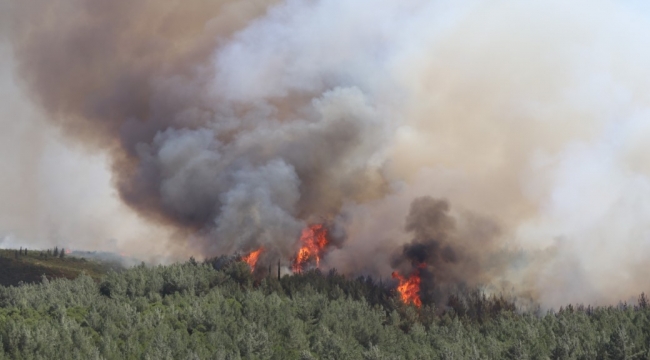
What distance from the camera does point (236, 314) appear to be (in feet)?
488

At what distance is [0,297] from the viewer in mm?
157500

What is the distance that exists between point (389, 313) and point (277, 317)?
38124 millimetres

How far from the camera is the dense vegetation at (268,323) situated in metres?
125

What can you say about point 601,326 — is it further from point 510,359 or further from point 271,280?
point 271,280

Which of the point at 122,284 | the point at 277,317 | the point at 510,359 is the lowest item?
the point at 510,359

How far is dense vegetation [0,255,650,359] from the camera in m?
125

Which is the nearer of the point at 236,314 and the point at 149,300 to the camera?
the point at 236,314

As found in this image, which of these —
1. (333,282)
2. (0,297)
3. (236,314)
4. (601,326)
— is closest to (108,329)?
(236,314)

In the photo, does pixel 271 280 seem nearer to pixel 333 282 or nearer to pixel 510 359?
pixel 333 282

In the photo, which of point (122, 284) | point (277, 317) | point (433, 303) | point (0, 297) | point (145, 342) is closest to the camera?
point (145, 342)

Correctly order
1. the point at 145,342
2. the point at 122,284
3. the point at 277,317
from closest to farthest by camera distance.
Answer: the point at 145,342
the point at 277,317
the point at 122,284

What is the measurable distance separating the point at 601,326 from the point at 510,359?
1275 inches

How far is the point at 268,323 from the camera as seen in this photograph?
14488 cm

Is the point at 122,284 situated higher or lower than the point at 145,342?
higher
